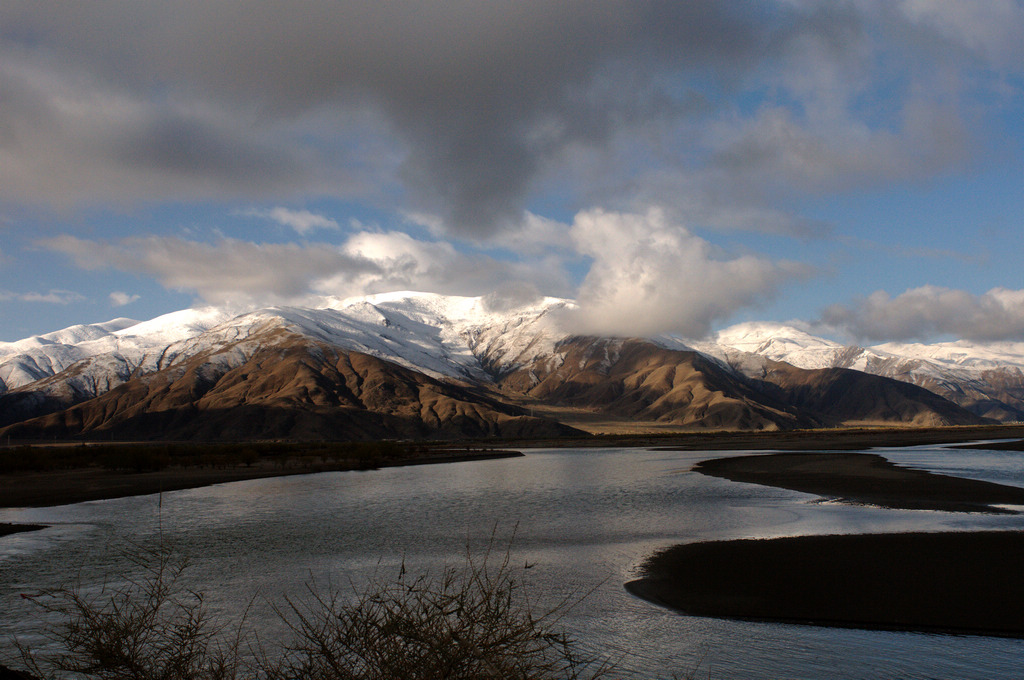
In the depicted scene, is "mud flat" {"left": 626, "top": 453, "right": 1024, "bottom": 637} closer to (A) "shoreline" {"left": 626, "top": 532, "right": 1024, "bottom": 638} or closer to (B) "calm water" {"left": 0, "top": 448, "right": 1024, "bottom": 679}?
(A) "shoreline" {"left": 626, "top": 532, "right": 1024, "bottom": 638}

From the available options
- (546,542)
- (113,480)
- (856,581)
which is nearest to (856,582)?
(856,581)

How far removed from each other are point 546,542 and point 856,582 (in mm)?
11657

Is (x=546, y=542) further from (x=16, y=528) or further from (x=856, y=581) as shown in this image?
(x=16, y=528)

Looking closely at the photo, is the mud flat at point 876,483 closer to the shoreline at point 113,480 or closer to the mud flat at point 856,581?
the mud flat at point 856,581

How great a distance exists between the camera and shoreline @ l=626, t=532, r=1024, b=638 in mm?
17078

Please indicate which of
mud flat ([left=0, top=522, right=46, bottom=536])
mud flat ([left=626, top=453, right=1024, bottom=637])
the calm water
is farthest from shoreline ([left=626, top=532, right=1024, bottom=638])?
mud flat ([left=0, top=522, right=46, bottom=536])

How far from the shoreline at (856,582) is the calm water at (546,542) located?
A: 0.91 metres

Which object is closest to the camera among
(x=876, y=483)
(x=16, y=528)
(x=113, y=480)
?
(x=16, y=528)

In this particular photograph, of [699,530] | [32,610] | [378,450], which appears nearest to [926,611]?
[699,530]

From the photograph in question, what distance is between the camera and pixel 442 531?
3139 centimetres

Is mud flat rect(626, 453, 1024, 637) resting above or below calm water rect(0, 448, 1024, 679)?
above

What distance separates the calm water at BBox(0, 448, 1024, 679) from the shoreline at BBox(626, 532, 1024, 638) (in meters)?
0.91

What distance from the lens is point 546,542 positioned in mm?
28078

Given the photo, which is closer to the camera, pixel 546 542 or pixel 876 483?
pixel 546 542
